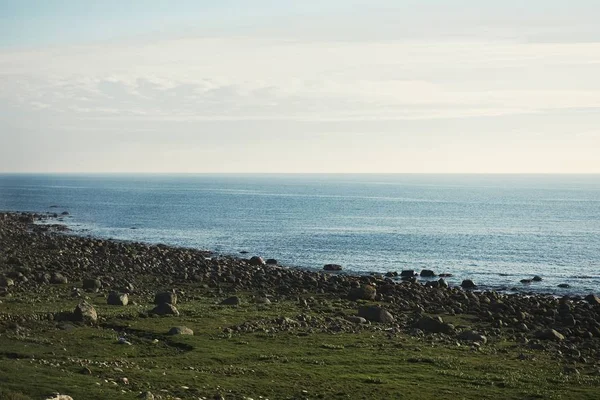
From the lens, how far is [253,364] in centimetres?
3200

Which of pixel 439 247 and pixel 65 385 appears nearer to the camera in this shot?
pixel 65 385

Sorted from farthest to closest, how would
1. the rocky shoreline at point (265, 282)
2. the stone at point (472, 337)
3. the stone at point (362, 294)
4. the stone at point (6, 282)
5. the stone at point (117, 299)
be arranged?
the stone at point (362, 294) < the rocky shoreline at point (265, 282) < the stone at point (6, 282) < the stone at point (117, 299) < the stone at point (472, 337)

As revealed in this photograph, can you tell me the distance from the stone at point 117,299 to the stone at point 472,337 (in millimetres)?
21487

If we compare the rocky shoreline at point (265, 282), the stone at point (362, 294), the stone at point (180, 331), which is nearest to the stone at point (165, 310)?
the stone at point (180, 331)

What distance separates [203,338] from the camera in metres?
36.7

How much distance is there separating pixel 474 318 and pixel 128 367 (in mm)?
27390

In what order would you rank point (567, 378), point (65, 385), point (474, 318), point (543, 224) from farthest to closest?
1. point (543, 224)
2. point (474, 318)
3. point (567, 378)
4. point (65, 385)

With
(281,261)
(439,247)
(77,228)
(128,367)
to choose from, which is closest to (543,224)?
(439,247)

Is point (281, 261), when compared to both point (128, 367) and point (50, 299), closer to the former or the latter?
point (50, 299)

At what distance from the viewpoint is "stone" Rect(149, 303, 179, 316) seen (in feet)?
140

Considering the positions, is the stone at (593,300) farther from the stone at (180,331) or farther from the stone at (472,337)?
the stone at (180,331)

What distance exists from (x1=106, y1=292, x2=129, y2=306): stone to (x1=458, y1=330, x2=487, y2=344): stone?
21.5m

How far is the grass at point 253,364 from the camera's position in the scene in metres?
27.0

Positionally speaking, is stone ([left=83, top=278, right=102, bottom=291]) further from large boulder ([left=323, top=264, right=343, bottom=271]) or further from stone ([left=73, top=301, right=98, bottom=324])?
large boulder ([left=323, top=264, right=343, bottom=271])
